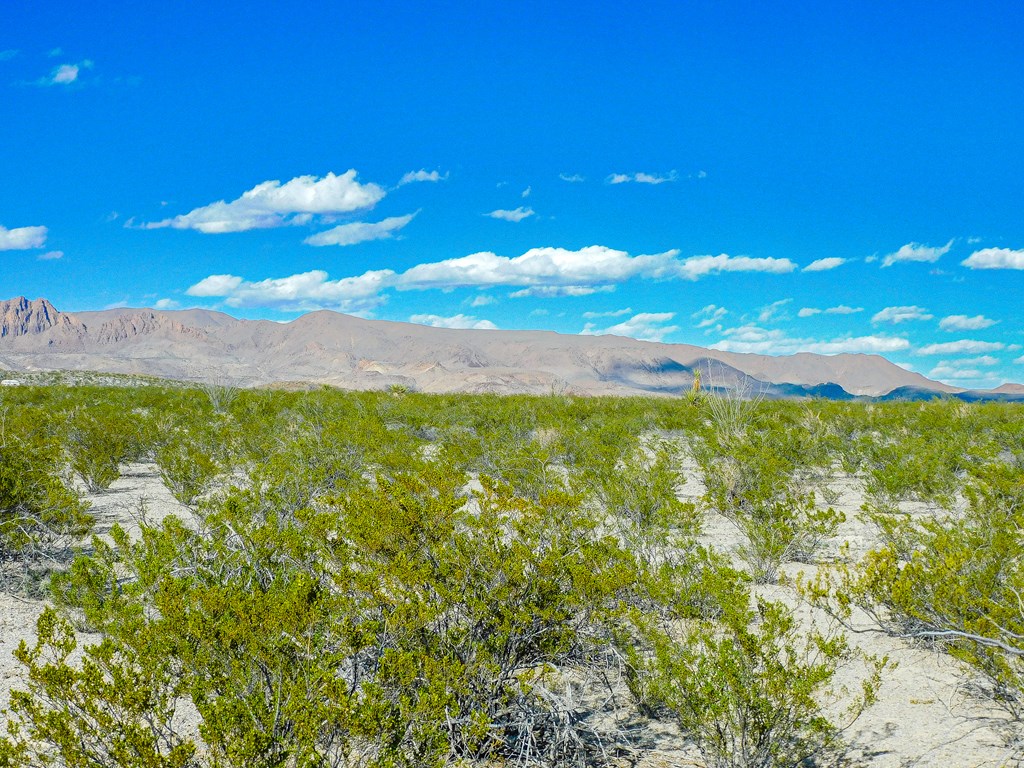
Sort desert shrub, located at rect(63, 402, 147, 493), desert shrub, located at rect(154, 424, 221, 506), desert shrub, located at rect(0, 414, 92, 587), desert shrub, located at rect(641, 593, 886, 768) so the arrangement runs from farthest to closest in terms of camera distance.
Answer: desert shrub, located at rect(63, 402, 147, 493) → desert shrub, located at rect(154, 424, 221, 506) → desert shrub, located at rect(0, 414, 92, 587) → desert shrub, located at rect(641, 593, 886, 768)

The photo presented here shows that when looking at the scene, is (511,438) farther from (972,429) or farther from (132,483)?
(972,429)

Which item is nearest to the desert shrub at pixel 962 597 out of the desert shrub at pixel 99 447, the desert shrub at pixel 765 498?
the desert shrub at pixel 765 498

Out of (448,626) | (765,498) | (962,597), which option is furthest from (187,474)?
Answer: (962,597)

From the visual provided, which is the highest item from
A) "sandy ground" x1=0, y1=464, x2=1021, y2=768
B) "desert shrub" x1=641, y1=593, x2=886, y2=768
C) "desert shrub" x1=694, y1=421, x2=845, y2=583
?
"desert shrub" x1=694, y1=421, x2=845, y2=583

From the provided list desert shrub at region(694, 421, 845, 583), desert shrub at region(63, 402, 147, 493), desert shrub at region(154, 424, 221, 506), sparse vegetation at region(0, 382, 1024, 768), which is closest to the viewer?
sparse vegetation at region(0, 382, 1024, 768)

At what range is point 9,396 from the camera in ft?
82.4

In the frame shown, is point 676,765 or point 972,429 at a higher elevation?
point 972,429

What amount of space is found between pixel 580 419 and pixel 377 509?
18.0 metres

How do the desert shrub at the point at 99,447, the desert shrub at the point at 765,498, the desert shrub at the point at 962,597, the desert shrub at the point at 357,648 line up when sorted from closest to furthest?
the desert shrub at the point at 357,648
the desert shrub at the point at 962,597
the desert shrub at the point at 765,498
the desert shrub at the point at 99,447

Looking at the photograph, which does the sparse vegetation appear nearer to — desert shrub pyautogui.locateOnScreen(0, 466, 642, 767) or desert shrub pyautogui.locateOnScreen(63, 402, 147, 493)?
desert shrub pyautogui.locateOnScreen(0, 466, 642, 767)

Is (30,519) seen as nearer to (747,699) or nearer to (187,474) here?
(187,474)

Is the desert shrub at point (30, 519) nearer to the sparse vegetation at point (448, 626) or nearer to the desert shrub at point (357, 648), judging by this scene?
the sparse vegetation at point (448, 626)

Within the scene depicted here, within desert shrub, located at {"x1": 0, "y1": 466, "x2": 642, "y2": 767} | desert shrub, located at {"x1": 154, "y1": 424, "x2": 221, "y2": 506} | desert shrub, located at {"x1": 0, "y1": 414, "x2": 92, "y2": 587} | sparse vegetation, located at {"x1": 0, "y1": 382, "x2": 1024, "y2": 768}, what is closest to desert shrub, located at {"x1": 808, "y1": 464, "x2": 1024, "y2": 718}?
sparse vegetation, located at {"x1": 0, "y1": 382, "x2": 1024, "y2": 768}

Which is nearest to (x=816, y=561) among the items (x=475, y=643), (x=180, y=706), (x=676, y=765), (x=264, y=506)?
(x=676, y=765)
